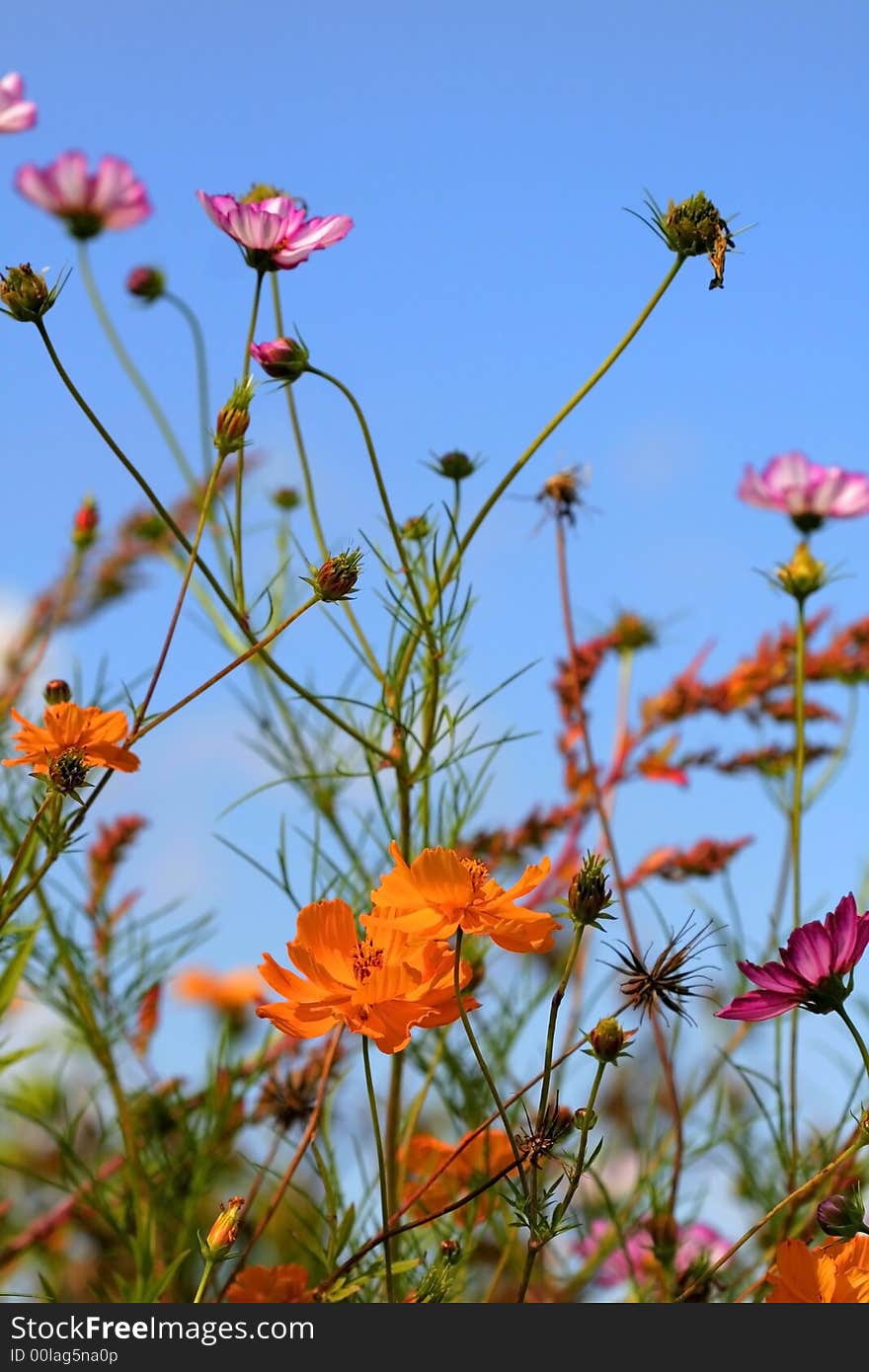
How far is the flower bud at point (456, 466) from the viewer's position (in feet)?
2.33

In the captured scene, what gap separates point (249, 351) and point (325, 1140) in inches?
13.7

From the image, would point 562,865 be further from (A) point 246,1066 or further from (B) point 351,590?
(B) point 351,590

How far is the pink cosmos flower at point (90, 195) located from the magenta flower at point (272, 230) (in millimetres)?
434

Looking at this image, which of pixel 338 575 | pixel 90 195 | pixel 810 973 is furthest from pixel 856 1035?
pixel 90 195

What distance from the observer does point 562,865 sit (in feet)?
3.26

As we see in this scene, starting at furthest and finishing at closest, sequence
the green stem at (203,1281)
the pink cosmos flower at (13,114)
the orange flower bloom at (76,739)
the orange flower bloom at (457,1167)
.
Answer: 1. the pink cosmos flower at (13,114)
2. the orange flower bloom at (457,1167)
3. the orange flower bloom at (76,739)
4. the green stem at (203,1281)

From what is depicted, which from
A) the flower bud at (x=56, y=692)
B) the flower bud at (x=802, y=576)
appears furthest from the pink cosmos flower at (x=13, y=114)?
the flower bud at (x=802, y=576)

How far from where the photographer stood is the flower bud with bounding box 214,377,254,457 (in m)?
0.57

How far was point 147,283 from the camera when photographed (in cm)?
97

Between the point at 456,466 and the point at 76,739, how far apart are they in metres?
0.26

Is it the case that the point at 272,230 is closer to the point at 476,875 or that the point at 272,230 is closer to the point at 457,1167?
the point at 476,875

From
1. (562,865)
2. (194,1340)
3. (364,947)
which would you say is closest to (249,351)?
(364,947)

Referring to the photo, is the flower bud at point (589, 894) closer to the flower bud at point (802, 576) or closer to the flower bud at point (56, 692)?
the flower bud at point (56, 692)

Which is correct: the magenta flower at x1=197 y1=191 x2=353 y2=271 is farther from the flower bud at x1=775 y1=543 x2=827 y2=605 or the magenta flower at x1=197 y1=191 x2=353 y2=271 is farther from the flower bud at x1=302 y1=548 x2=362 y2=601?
the flower bud at x1=775 y1=543 x2=827 y2=605
